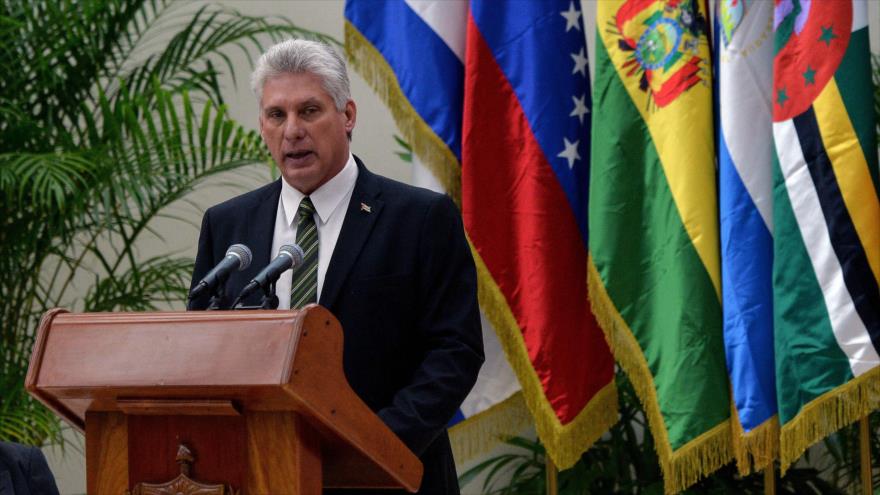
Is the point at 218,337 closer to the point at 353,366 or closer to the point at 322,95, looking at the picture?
the point at 353,366

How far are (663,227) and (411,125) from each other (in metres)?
0.82

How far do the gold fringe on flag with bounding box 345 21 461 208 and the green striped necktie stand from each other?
1617 mm

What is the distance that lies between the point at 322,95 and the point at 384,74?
171 centimetres

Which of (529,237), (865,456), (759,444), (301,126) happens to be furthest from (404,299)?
(865,456)

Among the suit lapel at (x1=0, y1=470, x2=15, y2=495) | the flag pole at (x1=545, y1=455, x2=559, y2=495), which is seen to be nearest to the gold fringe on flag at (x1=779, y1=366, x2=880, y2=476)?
the flag pole at (x1=545, y1=455, x2=559, y2=495)

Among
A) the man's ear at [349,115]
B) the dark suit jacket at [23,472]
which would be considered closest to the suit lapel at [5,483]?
the dark suit jacket at [23,472]

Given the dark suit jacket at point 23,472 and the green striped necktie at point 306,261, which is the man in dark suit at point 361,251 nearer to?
the green striped necktie at point 306,261

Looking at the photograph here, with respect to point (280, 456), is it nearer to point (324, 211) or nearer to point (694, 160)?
point (324, 211)

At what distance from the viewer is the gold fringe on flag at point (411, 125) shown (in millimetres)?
3635

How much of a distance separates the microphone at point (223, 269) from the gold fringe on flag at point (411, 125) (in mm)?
1912

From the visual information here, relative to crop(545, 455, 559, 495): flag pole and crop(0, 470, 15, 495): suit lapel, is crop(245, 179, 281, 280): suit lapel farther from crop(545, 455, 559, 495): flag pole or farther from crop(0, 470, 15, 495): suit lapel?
crop(545, 455, 559, 495): flag pole

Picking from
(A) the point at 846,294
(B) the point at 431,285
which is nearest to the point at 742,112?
(A) the point at 846,294

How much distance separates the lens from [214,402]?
4.99 ft

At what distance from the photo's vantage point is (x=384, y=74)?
12.1 ft
